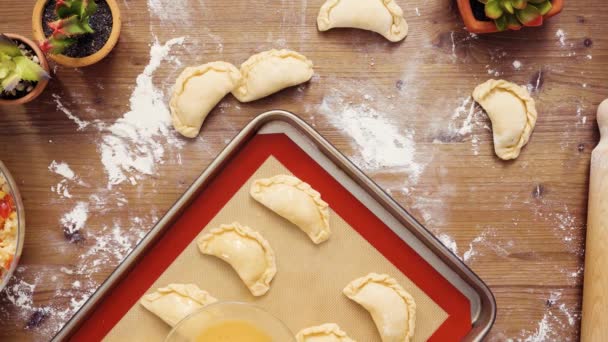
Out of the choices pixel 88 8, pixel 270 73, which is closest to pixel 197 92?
pixel 270 73

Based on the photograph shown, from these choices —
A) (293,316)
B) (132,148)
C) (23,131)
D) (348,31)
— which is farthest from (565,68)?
(23,131)

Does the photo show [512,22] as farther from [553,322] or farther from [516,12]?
[553,322]

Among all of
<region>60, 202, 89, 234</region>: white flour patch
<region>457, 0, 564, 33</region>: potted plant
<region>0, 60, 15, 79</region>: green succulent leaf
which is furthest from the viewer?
<region>60, 202, 89, 234</region>: white flour patch

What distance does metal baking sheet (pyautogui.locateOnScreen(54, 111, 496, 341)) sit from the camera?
4.75ft

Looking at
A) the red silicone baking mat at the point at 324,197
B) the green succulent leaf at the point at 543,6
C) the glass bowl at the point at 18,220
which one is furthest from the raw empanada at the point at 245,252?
the green succulent leaf at the point at 543,6

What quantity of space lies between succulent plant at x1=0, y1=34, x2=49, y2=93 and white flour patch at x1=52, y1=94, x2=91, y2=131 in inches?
6.5

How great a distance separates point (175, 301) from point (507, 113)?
0.94 metres

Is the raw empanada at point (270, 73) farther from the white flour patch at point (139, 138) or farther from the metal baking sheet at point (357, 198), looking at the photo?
the white flour patch at point (139, 138)

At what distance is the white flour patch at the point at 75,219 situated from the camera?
1509 mm

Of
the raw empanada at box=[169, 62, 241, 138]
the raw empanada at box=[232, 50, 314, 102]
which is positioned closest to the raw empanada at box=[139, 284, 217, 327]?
the raw empanada at box=[169, 62, 241, 138]

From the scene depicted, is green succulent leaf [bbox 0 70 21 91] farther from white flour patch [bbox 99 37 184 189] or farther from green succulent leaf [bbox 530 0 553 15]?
green succulent leaf [bbox 530 0 553 15]

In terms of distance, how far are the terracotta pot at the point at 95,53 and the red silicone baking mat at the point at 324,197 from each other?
399 millimetres

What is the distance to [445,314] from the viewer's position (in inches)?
58.6

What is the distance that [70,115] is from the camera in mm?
1522
